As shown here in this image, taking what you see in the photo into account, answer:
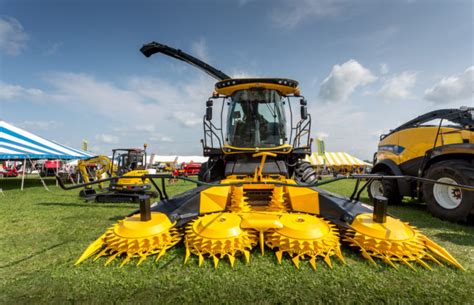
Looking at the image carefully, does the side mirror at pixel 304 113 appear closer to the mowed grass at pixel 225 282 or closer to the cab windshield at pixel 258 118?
the cab windshield at pixel 258 118

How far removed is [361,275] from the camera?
218 cm

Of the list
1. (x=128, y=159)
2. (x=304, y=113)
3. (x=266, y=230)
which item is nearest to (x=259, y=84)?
(x=304, y=113)

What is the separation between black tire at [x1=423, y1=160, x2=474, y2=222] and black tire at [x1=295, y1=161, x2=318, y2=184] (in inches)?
99.4

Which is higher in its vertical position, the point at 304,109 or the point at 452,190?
the point at 304,109

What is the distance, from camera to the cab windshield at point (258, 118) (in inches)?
197

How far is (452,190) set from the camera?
16.2 feet

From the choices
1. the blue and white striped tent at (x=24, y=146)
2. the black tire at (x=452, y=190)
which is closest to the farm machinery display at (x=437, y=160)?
the black tire at (x=452, y=190)

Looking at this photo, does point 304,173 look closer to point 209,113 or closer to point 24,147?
point 209,113

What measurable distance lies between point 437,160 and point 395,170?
1.09 metres

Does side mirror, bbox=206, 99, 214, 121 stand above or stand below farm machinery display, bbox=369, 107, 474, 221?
above

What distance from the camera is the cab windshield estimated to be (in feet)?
16.4

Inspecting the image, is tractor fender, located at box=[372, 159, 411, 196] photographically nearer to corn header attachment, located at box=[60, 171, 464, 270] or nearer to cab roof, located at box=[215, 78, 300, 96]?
cab roof, located at box=[215, 78, 300, 96]

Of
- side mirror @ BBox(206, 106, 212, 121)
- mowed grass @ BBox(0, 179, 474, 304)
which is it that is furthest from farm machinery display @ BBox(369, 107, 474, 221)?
side mirror @ BBox(206, 106, 212, 121)

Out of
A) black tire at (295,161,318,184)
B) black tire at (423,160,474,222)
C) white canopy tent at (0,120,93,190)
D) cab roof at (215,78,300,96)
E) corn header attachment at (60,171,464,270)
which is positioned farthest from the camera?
white canopy tent at (0,120,93,190)
